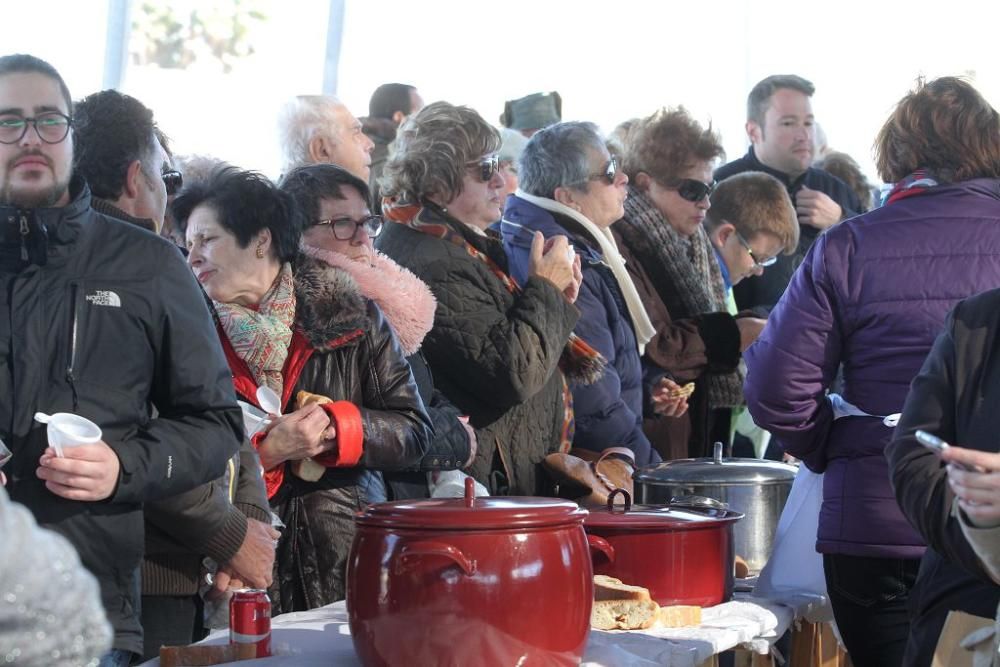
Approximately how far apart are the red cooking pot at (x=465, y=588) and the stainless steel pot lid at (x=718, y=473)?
127 centimetres

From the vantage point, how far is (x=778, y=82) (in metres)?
6.37

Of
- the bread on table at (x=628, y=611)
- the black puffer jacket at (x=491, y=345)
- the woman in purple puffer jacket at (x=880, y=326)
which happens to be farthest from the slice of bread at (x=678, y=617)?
the black puffer jacket at (x=491, y=345)

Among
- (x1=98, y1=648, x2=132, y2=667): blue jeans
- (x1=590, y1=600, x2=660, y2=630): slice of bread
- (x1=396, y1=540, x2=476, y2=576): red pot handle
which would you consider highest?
(x1=396, y1=540, x2=476, y2=576): red pot handle

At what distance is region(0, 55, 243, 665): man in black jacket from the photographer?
90.4 inches

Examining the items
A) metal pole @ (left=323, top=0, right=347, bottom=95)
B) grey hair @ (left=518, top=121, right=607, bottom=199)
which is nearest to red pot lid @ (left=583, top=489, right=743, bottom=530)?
grey hair @ (left=518, top=121, right=607, bottom=199)

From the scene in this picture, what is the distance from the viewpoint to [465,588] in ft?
6.43

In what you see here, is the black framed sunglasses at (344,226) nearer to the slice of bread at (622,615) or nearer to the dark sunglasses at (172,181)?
the dark sunglasses at (172,181)

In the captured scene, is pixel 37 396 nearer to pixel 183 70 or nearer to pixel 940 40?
pixel 183 70

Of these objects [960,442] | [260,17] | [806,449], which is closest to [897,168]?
[806,449]

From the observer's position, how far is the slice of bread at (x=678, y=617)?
98.7 inches

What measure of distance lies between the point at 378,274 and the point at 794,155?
3285 mm

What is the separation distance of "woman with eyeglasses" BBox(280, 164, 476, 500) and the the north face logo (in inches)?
39.9

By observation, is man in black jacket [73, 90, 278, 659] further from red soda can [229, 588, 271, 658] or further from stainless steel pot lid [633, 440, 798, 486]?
stainless steel pot lid [633, 440, 798, 486]

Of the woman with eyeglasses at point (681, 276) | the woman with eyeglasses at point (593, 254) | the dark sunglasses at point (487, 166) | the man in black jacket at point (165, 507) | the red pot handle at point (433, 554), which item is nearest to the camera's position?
the red pot handle at point (433, 554)
